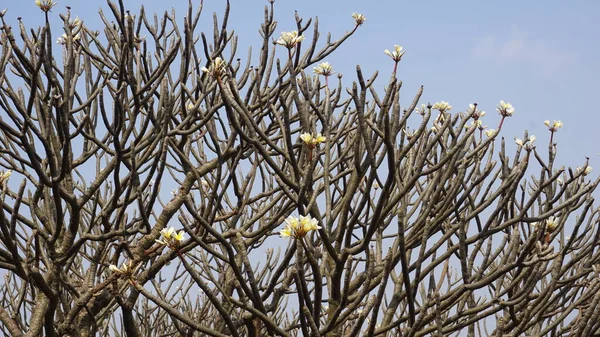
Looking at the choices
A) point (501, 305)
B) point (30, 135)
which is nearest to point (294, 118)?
point (30, 135)

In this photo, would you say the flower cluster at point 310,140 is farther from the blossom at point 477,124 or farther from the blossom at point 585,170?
the blossom at point 585,170

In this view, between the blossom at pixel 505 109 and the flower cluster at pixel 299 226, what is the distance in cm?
140

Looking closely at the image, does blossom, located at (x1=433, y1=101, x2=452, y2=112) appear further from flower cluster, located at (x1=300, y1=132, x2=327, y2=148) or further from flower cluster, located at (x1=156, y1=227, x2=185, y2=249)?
flower cluster, located at (x1=156, y1=227, x2=185, y2=249)

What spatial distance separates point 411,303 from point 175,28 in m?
3.05

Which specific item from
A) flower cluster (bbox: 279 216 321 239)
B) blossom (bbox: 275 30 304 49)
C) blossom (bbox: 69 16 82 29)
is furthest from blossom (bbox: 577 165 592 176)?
blossom (bbox: 69 16 82 29)

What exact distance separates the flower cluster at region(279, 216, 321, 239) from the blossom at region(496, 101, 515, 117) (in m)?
1.40

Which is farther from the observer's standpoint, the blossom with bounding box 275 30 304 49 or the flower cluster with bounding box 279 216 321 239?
the blossom with bounding box 275 30 304 49

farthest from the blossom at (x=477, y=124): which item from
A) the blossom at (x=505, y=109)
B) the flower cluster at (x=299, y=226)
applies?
the flower cluster at (x=299, y=226)

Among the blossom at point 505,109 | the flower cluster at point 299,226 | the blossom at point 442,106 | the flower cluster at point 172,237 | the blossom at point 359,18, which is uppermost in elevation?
the blossom at point 359,18

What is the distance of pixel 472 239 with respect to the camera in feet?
8.92

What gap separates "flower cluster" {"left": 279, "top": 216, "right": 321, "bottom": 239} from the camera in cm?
197

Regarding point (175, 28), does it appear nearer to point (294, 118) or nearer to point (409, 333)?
point (294, 118)

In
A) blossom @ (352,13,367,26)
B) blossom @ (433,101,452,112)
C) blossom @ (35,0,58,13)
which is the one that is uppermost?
blossom @ (352,13,367,26)

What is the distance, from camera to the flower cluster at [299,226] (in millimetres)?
1972
